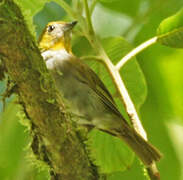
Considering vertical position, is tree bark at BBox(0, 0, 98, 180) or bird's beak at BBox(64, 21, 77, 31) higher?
bird's beak at BBox(64, 21, 77, 31)

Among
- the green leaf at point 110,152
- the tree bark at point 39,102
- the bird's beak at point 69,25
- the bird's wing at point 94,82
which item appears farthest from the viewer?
the bird's beak at point 69,25

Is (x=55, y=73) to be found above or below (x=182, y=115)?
above

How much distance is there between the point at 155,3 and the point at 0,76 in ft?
5.10

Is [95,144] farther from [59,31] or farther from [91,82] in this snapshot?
[59,31]

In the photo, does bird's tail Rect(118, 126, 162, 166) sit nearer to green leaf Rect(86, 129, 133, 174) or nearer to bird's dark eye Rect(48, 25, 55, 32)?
green leaf Rect(86, 129, 133, 174)

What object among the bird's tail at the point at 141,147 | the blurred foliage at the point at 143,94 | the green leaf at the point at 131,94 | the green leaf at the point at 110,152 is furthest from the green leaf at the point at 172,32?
the green leaf at the point at 110,152

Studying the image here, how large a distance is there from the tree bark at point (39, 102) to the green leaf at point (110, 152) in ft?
2.27

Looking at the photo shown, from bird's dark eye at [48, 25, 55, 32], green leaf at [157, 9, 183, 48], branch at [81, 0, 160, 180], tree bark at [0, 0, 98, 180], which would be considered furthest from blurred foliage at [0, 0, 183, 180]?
bird's dark eye at [48, 25, 55, 32]

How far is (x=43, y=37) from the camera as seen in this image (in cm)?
418

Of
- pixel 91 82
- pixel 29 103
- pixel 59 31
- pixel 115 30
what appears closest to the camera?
pixel 29 103

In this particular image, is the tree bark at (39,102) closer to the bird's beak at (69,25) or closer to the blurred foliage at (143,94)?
the blurred foliage at (143,94)

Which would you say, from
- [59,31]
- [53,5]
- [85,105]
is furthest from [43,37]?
[85,105]

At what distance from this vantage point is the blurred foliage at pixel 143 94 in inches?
113

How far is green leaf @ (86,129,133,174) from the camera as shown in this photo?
9.70ft
